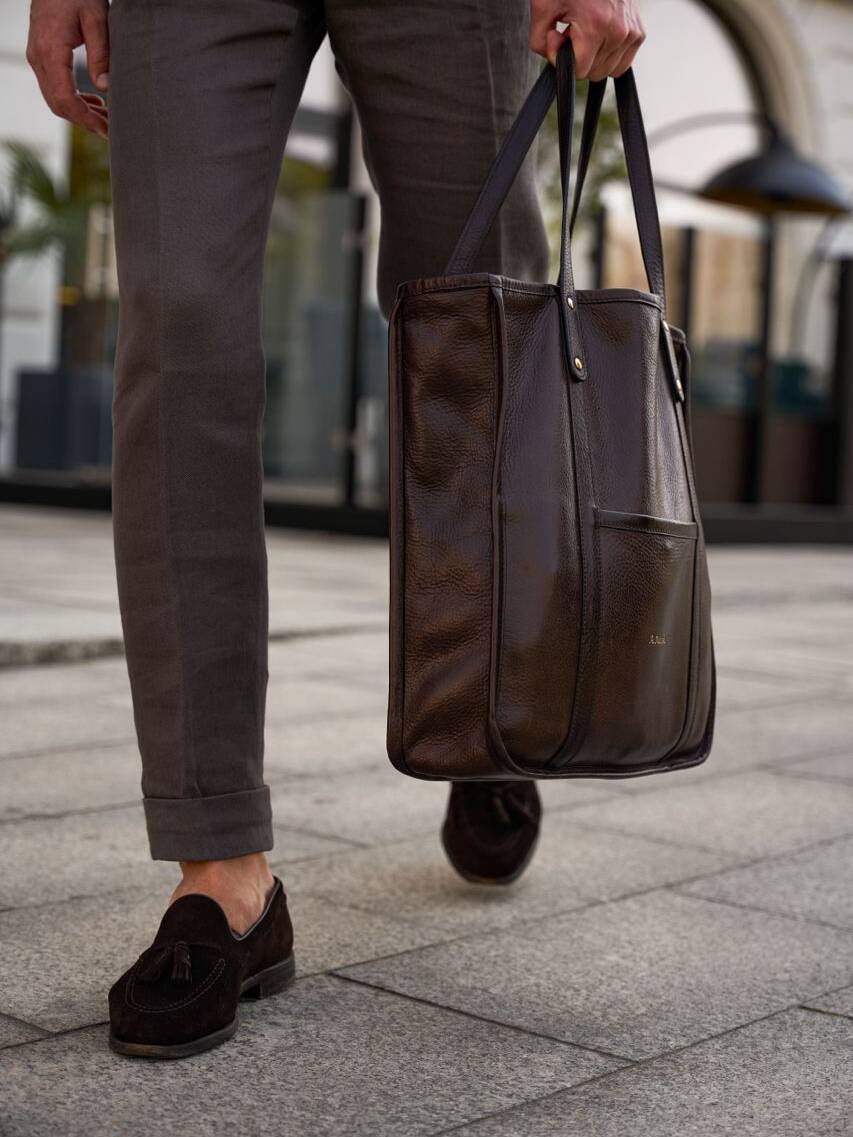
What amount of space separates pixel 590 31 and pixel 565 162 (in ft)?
0.59

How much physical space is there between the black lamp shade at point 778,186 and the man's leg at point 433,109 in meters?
9.32

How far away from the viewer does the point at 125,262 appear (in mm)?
1811

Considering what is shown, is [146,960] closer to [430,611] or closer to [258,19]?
[430,611]

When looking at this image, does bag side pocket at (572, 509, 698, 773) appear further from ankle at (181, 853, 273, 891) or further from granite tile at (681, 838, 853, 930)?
granite tile at (681, 838, 853, 930)

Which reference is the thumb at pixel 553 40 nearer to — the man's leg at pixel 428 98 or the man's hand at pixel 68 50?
the man's leg at pixel 428 98

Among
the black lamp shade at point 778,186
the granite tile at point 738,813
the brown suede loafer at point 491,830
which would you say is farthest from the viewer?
the black lamp shade at point 778,186

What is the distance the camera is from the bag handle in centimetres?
172

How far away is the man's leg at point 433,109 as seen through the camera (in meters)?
1.91

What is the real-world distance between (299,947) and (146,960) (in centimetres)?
34

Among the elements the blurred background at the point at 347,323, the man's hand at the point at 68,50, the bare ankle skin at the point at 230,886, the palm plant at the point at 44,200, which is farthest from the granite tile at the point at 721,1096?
the palm plant at the point at 44,200

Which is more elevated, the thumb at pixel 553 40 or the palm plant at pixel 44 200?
the palm plant at pixel 44 200

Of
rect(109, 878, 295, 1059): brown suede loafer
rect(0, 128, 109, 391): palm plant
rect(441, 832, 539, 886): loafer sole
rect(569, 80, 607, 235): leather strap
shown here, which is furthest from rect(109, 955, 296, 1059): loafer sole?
rect(0, 128, 109, 391): palm plant

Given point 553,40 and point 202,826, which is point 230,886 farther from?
point 553,40

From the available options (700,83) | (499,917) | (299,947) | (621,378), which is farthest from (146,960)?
(700,83)
